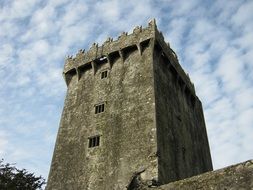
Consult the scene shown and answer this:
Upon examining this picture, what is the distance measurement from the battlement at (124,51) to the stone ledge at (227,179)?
13.6 meters

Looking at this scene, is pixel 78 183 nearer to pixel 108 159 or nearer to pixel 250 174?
pixel 108 159

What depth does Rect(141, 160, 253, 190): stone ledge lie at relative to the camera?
12.0 meters

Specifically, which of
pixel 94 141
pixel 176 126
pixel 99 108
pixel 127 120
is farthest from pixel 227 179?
pixel 99 108

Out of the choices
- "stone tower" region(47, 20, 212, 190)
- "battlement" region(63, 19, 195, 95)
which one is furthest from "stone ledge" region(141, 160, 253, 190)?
"battlement" region(63, 19, 195, 95)

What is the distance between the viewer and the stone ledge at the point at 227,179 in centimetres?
1205

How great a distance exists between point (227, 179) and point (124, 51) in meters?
15.8


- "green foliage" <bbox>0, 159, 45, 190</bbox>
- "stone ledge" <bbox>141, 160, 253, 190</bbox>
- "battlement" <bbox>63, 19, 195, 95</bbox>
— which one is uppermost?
"battlement" <bbox>63, 19, 195, 95</bbox>

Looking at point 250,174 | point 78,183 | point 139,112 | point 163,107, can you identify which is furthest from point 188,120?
point 250,174

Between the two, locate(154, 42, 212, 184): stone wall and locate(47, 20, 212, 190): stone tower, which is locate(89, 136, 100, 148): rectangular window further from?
locate(154, 42, 212, 184): stone wall

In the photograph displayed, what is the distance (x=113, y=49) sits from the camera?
87.2 feet

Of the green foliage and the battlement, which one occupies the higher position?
the battlement

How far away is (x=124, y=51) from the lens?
85.9 feet

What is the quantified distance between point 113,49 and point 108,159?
9.74 m

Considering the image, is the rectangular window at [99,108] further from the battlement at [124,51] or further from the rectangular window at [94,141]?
the battlement at [124,51]
